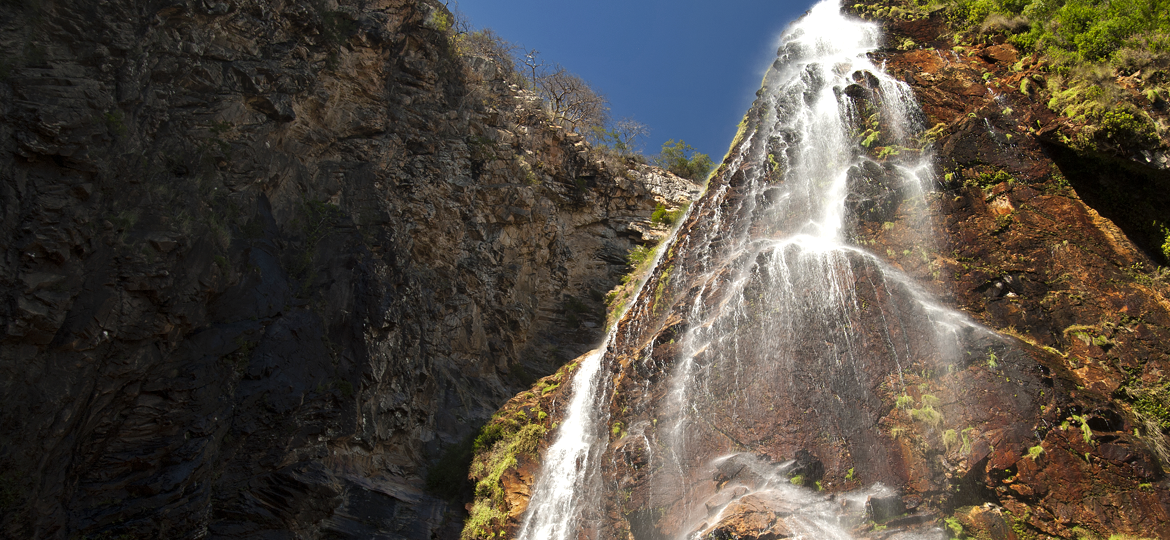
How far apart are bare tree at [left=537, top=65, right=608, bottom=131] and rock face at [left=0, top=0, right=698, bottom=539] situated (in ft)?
23.2

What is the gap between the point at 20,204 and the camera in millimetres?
8258

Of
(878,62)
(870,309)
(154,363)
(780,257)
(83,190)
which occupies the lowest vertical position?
(154,363)

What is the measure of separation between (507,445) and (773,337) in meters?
6.62

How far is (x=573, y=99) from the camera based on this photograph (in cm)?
2750

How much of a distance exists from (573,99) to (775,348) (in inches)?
756

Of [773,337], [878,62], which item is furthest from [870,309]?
[878,62]

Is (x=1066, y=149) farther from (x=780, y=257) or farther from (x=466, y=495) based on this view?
(x=466, y=495)

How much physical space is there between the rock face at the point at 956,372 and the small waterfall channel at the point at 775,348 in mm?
46

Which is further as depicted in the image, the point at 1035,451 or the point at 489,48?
the point at 489,48

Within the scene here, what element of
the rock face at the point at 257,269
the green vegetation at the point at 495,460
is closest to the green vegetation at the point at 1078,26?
the rock face at the point at 257,269

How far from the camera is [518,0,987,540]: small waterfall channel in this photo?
32.1 ft

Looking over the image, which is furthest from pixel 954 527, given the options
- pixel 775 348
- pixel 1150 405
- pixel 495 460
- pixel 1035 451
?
pixel 495 460

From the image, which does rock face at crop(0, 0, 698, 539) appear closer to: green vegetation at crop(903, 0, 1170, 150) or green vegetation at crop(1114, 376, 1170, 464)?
green vegetation at crop(1114, 376, 1170, 464)

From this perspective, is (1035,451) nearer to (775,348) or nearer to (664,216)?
(775,348)
